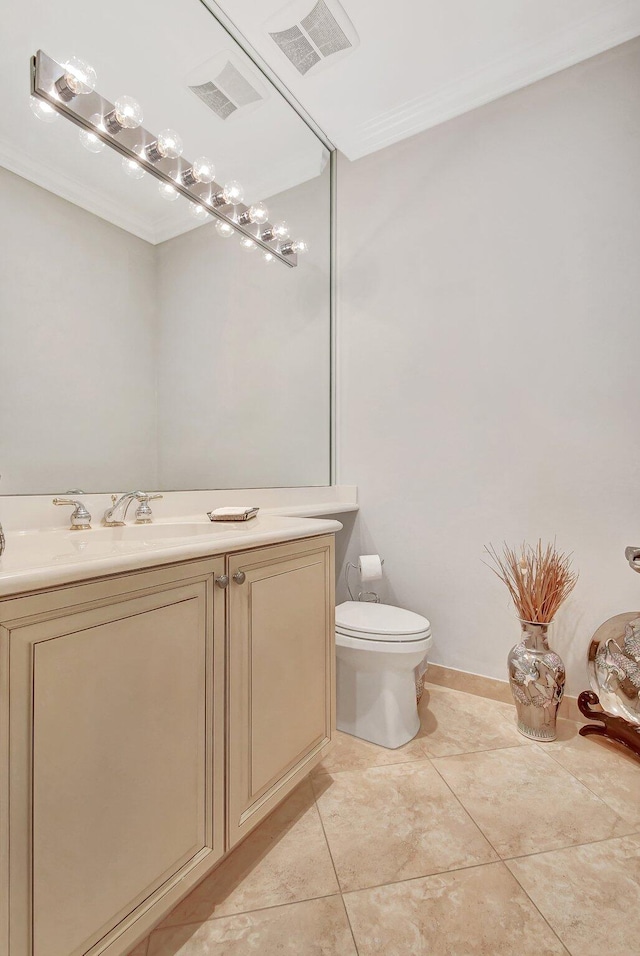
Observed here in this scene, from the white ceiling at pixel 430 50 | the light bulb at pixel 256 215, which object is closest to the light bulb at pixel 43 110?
the light bulb at pixel 256 215

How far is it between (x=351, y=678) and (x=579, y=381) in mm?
1446

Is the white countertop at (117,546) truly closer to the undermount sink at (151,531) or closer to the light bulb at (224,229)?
the undermount sink at (151,531)

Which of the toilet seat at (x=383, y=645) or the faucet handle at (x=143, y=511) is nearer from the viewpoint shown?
the faucet handle at (x=143, y=511)

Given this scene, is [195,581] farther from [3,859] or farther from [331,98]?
[331,98]

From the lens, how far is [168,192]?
1.53 metres

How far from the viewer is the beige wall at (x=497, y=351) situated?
5.50 ft

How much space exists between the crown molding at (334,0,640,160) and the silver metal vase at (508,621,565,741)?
221 cm

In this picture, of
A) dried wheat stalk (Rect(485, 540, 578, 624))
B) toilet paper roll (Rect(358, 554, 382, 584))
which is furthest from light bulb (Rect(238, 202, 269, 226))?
dried wheat stalk (Rect(485, 540, 578, 624))

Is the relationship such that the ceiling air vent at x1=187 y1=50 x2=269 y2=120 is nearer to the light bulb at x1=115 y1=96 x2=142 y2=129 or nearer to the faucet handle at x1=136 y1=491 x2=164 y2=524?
the light bulb at x1=115 y1=96 x2=142 y2=129

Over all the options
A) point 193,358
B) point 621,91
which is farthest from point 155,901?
point 621,91

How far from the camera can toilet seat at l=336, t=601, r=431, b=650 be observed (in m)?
1.55

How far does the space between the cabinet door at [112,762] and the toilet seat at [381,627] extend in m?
0.73

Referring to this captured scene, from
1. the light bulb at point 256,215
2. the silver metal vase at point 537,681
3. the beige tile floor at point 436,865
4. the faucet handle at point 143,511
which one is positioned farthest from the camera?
the light bulb at point 256,215

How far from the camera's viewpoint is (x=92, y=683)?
→ 0.70 metres
